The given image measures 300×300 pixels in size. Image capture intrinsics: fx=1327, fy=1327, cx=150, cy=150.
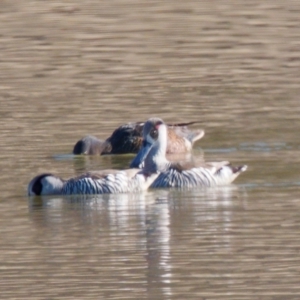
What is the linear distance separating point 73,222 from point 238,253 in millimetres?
2062

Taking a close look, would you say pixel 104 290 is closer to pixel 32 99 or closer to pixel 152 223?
pixel 152 223

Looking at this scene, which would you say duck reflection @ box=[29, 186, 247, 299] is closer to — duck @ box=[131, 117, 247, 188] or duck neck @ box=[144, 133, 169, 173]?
duck @ box=[131, 117, 247, 188]

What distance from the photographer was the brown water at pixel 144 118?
9484 mm

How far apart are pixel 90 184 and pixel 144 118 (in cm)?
431

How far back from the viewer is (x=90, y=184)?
42.9ft

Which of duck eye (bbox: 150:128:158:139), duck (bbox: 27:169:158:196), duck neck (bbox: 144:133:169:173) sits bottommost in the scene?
duck (bbox: 27:169:158:196)

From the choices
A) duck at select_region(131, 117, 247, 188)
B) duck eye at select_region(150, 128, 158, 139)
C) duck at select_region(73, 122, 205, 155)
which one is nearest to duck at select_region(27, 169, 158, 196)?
duck at select_region(131, 117, 247, 188)

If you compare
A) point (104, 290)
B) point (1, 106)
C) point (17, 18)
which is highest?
point (17, 18)

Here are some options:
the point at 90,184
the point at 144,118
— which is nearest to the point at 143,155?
the point at 90,184

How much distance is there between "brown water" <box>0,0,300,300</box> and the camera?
9484 millimetres

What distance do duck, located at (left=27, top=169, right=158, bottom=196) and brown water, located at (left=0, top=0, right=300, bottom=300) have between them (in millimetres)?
143

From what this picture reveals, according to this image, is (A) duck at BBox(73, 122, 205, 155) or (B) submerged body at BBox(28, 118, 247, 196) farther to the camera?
(A) duck at BBox(73, 122, 205, 155)

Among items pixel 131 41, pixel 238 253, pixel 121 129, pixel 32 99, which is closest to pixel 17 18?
pixel 131 41

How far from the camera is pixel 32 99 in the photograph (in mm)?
18531
